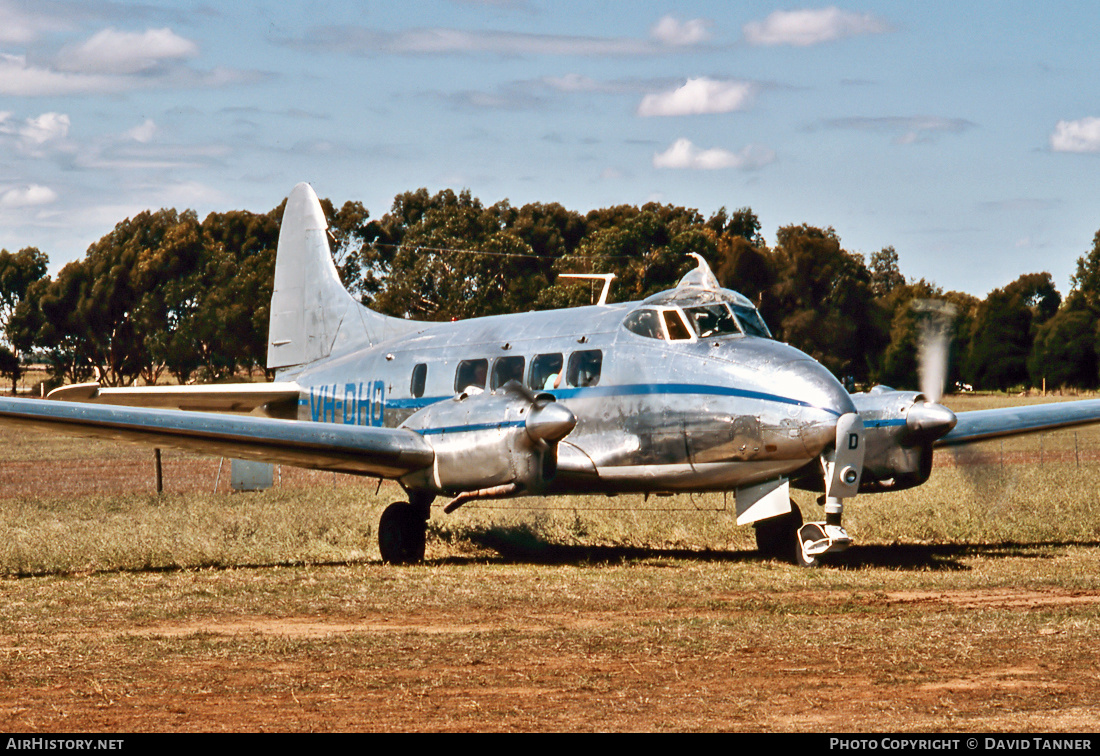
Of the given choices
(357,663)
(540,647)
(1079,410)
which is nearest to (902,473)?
(1079,410)

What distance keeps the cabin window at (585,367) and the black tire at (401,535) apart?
307cm

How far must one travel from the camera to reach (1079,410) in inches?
729

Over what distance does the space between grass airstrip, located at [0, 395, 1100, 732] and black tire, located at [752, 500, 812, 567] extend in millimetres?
275

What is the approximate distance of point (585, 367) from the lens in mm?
16719

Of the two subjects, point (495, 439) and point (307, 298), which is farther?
point (307, 298)

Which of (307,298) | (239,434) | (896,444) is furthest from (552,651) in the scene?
(307,298)

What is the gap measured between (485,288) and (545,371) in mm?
56599

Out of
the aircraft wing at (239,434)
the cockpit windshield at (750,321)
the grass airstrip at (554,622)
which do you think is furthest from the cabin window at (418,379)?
the cockpit windshield at (750,321)

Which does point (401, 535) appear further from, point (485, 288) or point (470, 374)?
point (485, 288)

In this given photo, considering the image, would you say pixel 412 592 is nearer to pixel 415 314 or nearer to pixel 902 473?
pixel 902 473

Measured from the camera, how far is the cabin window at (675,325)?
52.9ft

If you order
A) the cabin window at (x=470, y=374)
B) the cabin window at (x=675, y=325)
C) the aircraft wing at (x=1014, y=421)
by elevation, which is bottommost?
the aircraft wing at (x=1014, y=421)

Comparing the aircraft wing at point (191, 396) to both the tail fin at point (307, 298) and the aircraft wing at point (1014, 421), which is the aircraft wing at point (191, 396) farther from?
the aircraft wing at point (1014, 421)

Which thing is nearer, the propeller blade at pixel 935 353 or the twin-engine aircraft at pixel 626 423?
the twin-engine aircraft at pixel 626 423
